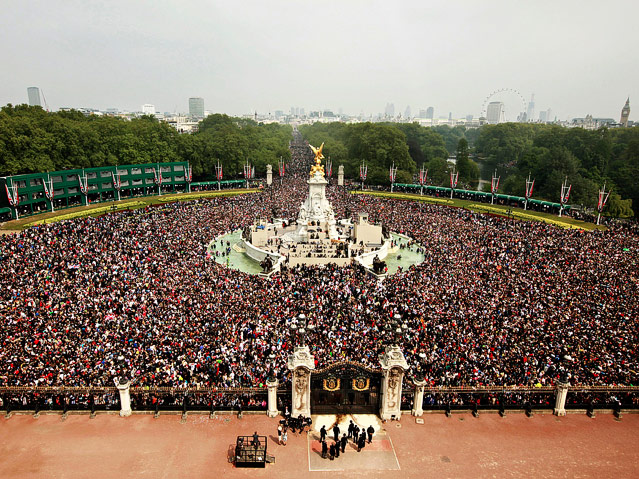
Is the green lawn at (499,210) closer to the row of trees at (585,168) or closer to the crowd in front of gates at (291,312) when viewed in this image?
the row of trees at (585,168)

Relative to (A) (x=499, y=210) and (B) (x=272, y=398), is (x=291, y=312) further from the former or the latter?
(A) (x=499, y=210)

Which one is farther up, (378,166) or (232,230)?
(378,166)

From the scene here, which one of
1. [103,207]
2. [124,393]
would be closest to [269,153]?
[103,207]

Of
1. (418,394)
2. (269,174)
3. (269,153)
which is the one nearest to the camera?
(418,394)

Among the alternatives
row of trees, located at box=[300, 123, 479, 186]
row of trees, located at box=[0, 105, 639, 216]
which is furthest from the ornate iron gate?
row of trees, located at box=[300, 123, 479, 186]

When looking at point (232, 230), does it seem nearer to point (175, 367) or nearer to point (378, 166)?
point (175, 367)

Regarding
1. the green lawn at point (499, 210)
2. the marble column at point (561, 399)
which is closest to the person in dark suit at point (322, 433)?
the marble column at point (561, 399)

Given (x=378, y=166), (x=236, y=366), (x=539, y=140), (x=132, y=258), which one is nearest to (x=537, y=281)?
(x=236, y=366)
